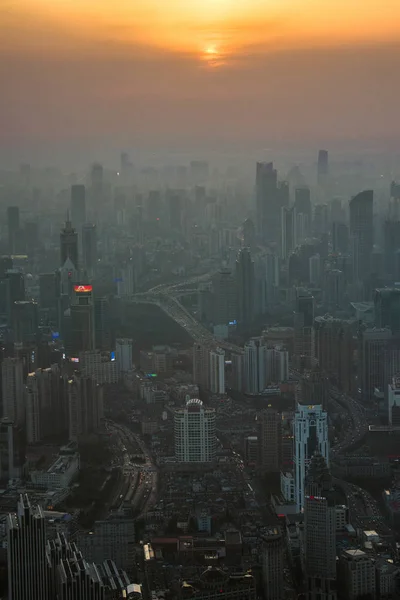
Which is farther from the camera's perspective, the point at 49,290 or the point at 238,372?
the point at 49,290

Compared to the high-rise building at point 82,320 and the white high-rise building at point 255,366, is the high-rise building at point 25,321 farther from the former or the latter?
the white high-rise building at point 255,366

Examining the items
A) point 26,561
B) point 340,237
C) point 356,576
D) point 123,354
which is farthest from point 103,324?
point 26,561

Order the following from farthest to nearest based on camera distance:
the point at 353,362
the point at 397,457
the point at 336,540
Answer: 1. the point at 353,362
2. the point at 397,457
3. the point at 336,540

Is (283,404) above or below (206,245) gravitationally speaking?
below

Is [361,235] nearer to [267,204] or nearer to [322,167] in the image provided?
[267,204]

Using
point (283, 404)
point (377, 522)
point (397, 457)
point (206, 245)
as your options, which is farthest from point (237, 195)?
point (377, 522)

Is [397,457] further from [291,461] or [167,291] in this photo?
[167,291]

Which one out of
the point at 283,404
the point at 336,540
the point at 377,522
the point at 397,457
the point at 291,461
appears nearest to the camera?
the point at 336,540
